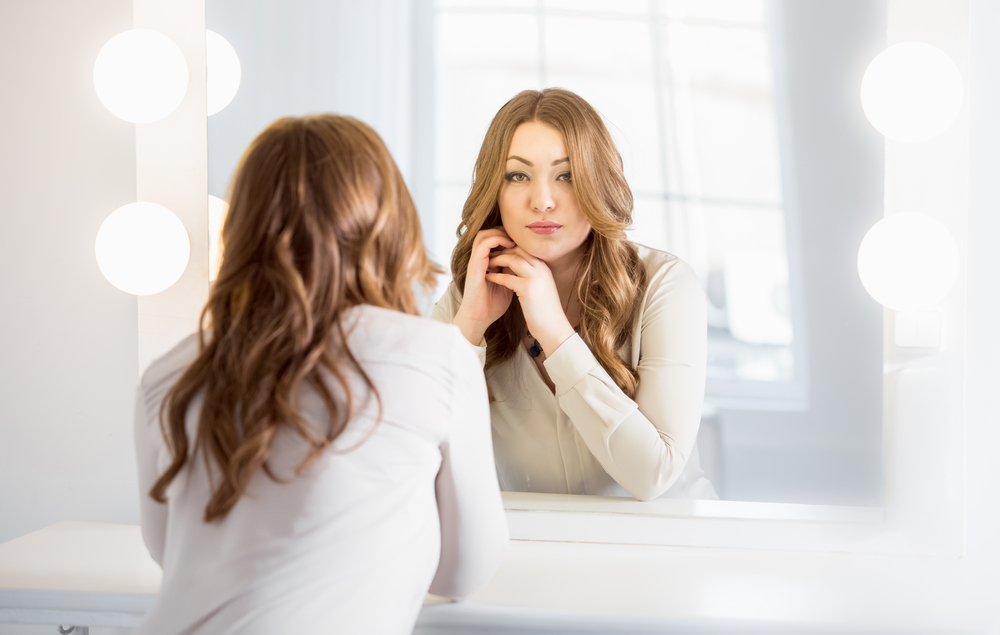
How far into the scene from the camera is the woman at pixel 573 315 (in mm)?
849

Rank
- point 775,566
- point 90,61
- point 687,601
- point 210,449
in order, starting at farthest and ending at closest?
point 90,61 < point 775,566 < point 687,601 < point 210,449

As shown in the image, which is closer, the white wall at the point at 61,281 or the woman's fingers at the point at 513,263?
the woman's fingers at the point at 513,263

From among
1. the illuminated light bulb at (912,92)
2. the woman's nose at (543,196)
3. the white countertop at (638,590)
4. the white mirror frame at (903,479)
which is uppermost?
the illuminated light bulb at (912,92)

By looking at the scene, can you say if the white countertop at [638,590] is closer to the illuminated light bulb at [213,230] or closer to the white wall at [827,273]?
the white wall at [827,273]

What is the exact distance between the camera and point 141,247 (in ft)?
3.04

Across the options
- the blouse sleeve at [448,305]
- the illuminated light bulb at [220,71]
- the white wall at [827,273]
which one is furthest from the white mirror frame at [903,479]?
the illuminated light bulb at [220,71]

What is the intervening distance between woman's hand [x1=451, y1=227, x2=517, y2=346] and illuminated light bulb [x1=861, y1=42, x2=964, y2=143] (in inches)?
20.5

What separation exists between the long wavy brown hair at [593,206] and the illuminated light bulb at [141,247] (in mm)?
424

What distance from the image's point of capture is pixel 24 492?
41.5 inches

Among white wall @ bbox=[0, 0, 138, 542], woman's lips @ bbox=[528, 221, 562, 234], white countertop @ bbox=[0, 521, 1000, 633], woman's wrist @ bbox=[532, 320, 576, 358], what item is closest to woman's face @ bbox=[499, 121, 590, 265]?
woman's lips @ bbox=[528, 221, 562, 234]

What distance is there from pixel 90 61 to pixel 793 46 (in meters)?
1.04

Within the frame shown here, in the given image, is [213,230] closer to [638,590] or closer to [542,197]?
[542,197]

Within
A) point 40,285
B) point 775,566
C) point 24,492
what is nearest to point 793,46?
point 775,566

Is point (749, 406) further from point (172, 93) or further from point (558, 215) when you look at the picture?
point (172, 93)
